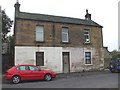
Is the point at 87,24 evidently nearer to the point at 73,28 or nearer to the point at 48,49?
the point at 73,28

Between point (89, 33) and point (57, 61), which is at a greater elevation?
point (89, 33)

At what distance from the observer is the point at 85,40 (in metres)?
30.1

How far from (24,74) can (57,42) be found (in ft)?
29.0

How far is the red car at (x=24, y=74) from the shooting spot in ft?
63.0

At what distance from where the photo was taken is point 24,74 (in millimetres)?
19578

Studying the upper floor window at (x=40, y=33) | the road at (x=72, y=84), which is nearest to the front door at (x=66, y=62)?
the upper floor window at (x=40, y=33)

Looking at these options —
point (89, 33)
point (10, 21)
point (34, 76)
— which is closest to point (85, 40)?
point (89, 33)

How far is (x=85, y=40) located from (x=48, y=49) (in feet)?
18.6

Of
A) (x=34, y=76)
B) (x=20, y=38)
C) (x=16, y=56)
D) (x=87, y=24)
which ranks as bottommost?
(x=34, y=76)

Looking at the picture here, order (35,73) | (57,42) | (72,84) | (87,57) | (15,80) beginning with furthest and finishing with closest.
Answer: (87,57) < (57,42) < (35,73) < (15,80) < (72,84)

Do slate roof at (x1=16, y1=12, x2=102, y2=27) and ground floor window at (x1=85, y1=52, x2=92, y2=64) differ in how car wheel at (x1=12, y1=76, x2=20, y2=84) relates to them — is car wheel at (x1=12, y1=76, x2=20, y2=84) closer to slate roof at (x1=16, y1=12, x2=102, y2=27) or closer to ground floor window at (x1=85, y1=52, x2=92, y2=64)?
slate roof at (x1=16, y1=12, x2=102, y2=27)

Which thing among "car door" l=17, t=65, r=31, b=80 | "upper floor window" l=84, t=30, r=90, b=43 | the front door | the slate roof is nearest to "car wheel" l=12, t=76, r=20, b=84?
"car door" l=17, t=65, r=31, b=80

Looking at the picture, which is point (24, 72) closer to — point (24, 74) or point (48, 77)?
point (24, 74)

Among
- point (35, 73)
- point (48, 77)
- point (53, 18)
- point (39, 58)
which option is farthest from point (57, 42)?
point (35, 73)
